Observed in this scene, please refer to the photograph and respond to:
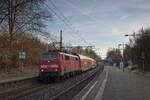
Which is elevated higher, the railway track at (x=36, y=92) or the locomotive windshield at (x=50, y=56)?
the locomotive windshield at (x=50, y=56)

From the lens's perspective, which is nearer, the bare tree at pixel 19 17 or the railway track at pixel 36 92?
the railway track at pixel 36 92

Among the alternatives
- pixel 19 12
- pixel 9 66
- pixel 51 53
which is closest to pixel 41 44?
pixel 9 66

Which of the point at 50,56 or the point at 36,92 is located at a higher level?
the point at 50,56

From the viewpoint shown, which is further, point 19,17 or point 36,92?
point 19,17

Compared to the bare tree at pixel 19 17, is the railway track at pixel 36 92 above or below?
below

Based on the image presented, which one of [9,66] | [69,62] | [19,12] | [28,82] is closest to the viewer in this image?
[28,82]

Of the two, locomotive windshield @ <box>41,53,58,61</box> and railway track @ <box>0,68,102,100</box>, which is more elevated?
locomotive windshield @ <box>41,53,58,61</box>

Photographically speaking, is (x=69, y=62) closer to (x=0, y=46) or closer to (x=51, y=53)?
(x=51, y=53)

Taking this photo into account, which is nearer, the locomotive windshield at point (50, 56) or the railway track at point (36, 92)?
the railway track at point (36, 92)

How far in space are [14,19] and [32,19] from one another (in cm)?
232

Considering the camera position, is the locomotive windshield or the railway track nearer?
the railway track

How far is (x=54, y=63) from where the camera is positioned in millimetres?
35000

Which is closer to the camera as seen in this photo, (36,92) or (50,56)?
(36,92)

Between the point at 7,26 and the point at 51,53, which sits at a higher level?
the point at 7,26
